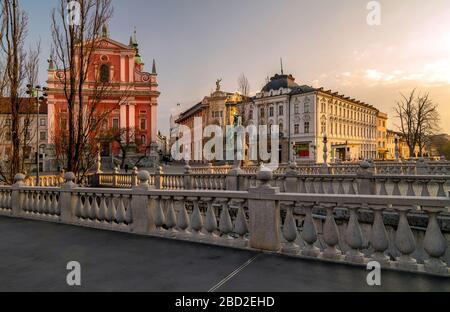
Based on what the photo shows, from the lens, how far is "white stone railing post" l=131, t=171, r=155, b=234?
6473 millimetres

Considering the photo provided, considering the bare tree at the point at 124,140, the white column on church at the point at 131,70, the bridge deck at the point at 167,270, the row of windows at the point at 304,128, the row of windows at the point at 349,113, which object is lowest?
the bridge deck at the point at 167,270

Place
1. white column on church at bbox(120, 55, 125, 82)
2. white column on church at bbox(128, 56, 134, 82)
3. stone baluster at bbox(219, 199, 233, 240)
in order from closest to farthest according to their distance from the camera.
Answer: stone baluster at bbox(219, 199, 233, 240) < white column on church at bbox(120, 55, 125, 82) < white column on church at bbox(128, 56, 134, 82)

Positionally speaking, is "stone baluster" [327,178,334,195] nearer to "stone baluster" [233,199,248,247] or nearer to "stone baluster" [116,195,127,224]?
"stone baluster" [233,199,248,247]

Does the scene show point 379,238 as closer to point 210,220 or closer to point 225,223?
point 225,223

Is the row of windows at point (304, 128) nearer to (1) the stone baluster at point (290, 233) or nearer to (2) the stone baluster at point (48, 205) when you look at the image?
(2) the stone baluster at point (48, 205)

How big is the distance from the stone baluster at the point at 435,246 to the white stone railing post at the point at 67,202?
25.7 feet

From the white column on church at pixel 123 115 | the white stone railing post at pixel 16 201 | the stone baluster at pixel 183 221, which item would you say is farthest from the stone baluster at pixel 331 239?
the white column on church at pixel 123 115

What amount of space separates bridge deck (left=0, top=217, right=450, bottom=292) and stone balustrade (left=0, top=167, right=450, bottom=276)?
0.29 meters

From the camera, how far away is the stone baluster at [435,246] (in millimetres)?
3973

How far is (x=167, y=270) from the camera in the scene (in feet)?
14.1

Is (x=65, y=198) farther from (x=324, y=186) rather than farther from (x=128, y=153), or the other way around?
(x=128, y=153)

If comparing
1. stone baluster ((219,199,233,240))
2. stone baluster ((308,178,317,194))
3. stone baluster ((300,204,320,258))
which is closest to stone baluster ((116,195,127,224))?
stone baluster ((219,199,233,240))

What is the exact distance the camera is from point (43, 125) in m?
66.7
